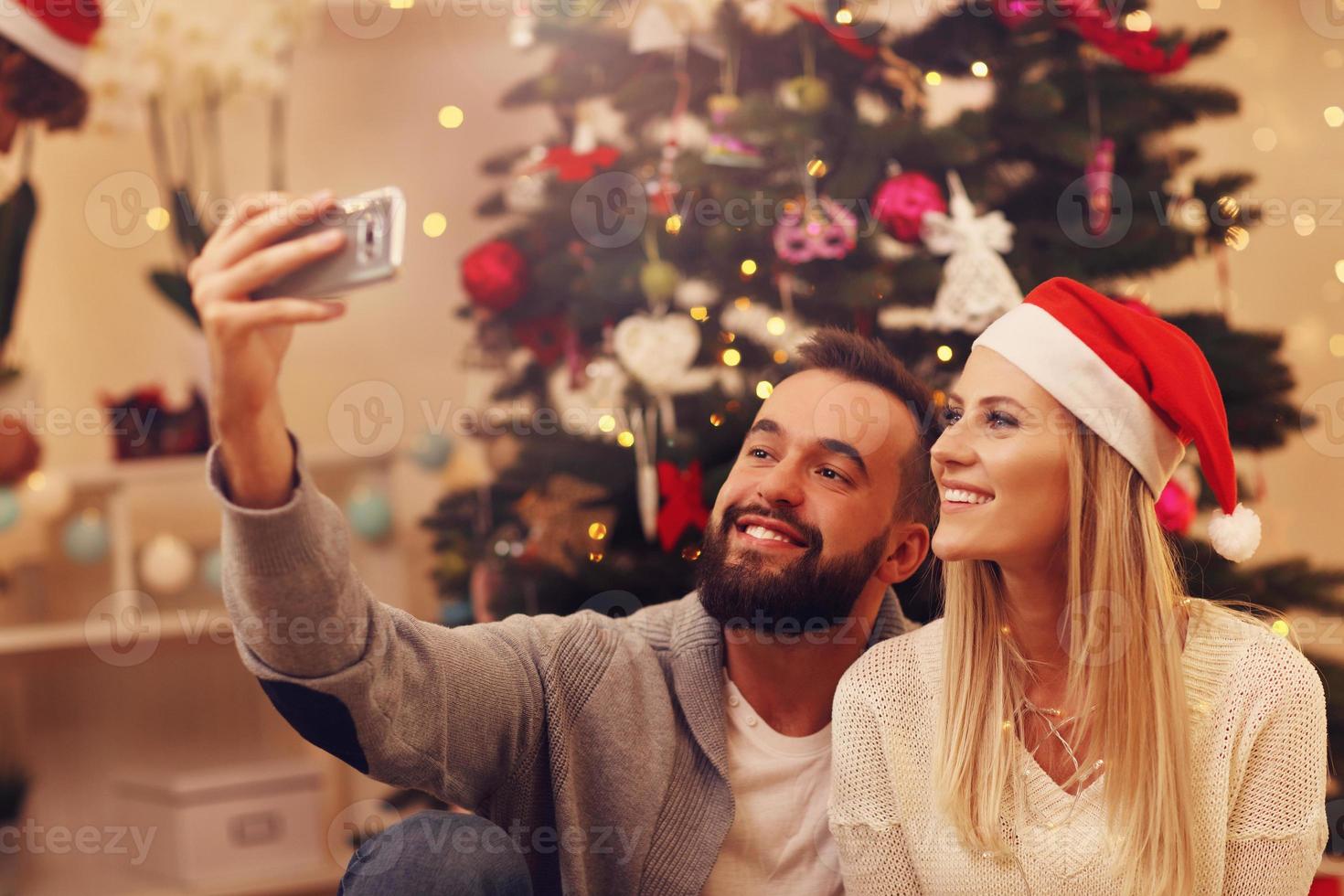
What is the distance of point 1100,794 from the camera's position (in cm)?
133

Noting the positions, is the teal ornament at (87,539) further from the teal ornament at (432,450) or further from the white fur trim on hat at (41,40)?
the white fur trim on hat at (41,40)

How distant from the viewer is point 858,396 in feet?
5.34

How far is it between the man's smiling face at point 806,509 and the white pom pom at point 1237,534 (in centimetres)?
36

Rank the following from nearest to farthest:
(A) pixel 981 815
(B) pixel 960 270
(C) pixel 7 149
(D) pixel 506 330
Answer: (A) pixel 981 815
(B) pixel 960 270
(D) pixel 506 330
(C) pixel 7 149

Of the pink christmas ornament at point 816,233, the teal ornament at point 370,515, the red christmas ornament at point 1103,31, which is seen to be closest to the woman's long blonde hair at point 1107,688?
the pink christmas ornament at point 816,233

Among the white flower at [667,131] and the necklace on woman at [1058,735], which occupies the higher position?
the white flower at [667,131]

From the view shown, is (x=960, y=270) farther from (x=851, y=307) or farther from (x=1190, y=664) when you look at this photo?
(x=1190, y=664)

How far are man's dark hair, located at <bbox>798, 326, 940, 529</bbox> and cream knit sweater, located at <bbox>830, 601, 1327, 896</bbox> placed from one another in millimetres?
261

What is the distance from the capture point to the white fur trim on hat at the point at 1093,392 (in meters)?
1.34

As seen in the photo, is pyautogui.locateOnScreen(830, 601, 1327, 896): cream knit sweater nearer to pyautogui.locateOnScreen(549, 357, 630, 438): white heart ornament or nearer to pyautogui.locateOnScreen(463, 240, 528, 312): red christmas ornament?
pyautogui.locateOnScreen(549, 357, 630, 438): white heart ornament

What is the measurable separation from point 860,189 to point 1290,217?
66.8 inches

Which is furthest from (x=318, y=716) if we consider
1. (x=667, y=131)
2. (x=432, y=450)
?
(x=432, y=450)

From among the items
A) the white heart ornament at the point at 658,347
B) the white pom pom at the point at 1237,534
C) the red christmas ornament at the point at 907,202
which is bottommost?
the white pom pom at the point at 1237,534

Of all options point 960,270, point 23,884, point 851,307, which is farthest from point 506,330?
point 23,884
